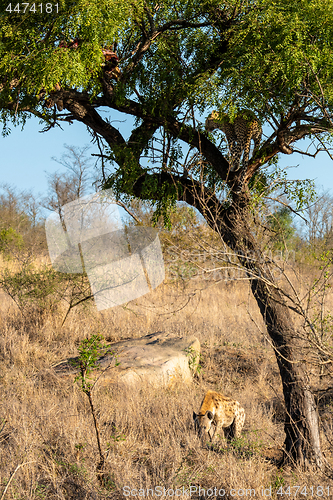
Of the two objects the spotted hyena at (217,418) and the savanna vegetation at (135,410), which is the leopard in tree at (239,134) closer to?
the savanna vegetation at (135,410)

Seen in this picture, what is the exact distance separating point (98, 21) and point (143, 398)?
14.3 feet

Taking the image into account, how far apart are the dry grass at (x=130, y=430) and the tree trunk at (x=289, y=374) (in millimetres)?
196

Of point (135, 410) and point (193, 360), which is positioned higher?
point (193, 360)

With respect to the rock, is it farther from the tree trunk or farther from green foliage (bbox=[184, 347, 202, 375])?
the tree trunk

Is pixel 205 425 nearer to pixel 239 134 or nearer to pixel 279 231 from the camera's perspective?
pixel 279 231

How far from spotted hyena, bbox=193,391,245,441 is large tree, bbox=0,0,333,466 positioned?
57cm

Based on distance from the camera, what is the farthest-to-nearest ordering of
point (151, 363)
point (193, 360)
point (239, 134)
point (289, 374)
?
point (193, 360)
point (151, 363)
point (239, 134)
point (289, 374)

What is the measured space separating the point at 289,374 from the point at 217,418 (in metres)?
0.97

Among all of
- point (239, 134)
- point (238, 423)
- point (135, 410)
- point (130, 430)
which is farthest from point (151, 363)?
point (239, 134)

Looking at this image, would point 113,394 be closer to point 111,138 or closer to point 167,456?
point 167,456

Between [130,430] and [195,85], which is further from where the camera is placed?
[195,85]

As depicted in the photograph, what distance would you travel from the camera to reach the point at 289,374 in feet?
13.8

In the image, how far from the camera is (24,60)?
391cm

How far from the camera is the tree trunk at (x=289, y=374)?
3.80m
